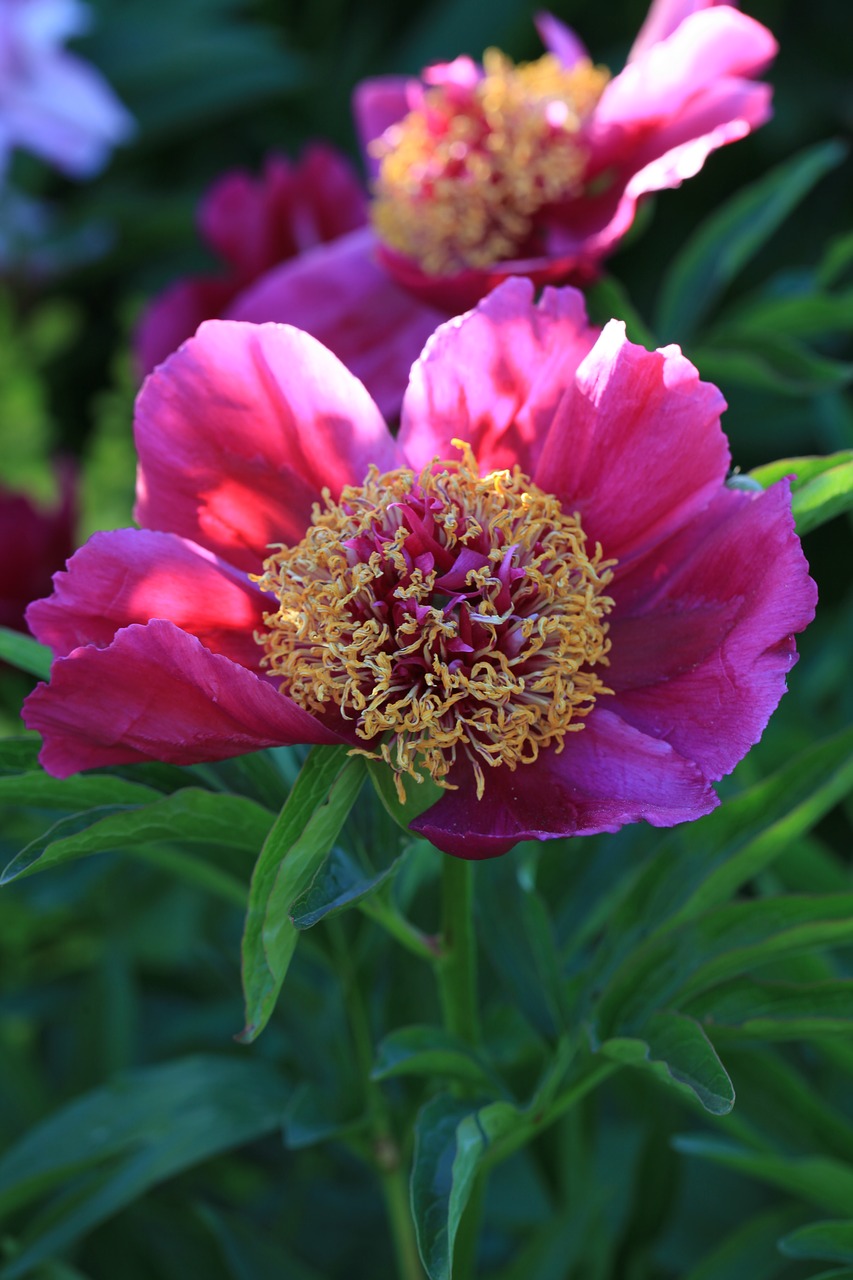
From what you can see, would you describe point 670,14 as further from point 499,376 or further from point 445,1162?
point 445,1162

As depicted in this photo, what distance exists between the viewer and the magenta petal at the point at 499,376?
29.3 inches

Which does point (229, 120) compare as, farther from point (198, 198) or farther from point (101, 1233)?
point (101, 1233)

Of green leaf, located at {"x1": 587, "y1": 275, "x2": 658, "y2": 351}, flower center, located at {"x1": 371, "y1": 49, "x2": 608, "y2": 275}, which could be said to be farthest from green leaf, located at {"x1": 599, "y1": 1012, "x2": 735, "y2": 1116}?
flower center, located at {"x1": 371, "y1": 49, "x2": 608, "y2": 275}

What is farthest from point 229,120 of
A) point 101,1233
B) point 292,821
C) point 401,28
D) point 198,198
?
point 292,821

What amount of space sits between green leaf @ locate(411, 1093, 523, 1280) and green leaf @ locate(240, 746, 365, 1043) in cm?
13

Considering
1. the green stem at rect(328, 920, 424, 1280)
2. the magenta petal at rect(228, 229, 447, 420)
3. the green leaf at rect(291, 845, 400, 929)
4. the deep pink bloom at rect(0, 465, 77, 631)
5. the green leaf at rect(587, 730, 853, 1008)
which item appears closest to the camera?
the green leaf at rect(291, 845, 400, 929)

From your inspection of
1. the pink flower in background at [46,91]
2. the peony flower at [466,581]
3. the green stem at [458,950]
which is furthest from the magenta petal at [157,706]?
the pink flower in background at [46,91]

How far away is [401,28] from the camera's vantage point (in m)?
2.45

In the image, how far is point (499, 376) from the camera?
0.75 m

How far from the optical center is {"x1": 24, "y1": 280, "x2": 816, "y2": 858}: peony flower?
664 millimetres

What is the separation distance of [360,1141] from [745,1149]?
26 cm

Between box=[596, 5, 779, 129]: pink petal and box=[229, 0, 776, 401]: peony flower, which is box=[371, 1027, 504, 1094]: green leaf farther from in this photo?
box=[596, 5, 779, 129]: pink petal

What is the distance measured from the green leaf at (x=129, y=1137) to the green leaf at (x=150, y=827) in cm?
33

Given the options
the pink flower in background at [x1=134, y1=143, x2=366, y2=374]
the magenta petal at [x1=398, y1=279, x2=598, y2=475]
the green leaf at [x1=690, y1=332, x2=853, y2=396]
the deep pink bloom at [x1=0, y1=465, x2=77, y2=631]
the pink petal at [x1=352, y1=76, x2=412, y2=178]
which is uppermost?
the magenta petal at [x1=398, y1=279, x2=598, y2=475]
